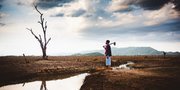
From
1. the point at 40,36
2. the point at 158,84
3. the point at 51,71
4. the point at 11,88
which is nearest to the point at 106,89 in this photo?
the point at 158,84

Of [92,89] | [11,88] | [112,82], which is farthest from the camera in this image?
[11,88]

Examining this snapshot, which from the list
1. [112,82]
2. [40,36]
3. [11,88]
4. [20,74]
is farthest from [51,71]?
[40,36]

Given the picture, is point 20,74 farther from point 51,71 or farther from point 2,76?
point 51,71

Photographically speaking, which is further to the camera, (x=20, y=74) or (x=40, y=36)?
(x=40, y=36)

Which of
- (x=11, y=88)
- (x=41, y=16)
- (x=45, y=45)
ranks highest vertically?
(x=41, y=16)

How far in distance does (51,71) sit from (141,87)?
52.5 ft

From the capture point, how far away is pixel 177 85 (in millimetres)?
11148

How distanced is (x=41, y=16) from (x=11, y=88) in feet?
119

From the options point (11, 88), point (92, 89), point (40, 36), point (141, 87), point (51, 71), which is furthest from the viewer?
point (40, 36)

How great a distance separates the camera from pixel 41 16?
167 ft

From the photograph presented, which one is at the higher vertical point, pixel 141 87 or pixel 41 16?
pixel 41 16

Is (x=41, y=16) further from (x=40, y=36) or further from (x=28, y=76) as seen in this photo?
(x=28, y=76)

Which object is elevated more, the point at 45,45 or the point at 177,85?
the point at 45,45

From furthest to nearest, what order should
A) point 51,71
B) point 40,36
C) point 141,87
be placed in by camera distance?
point 40,36, point 51,71, point 141,87
